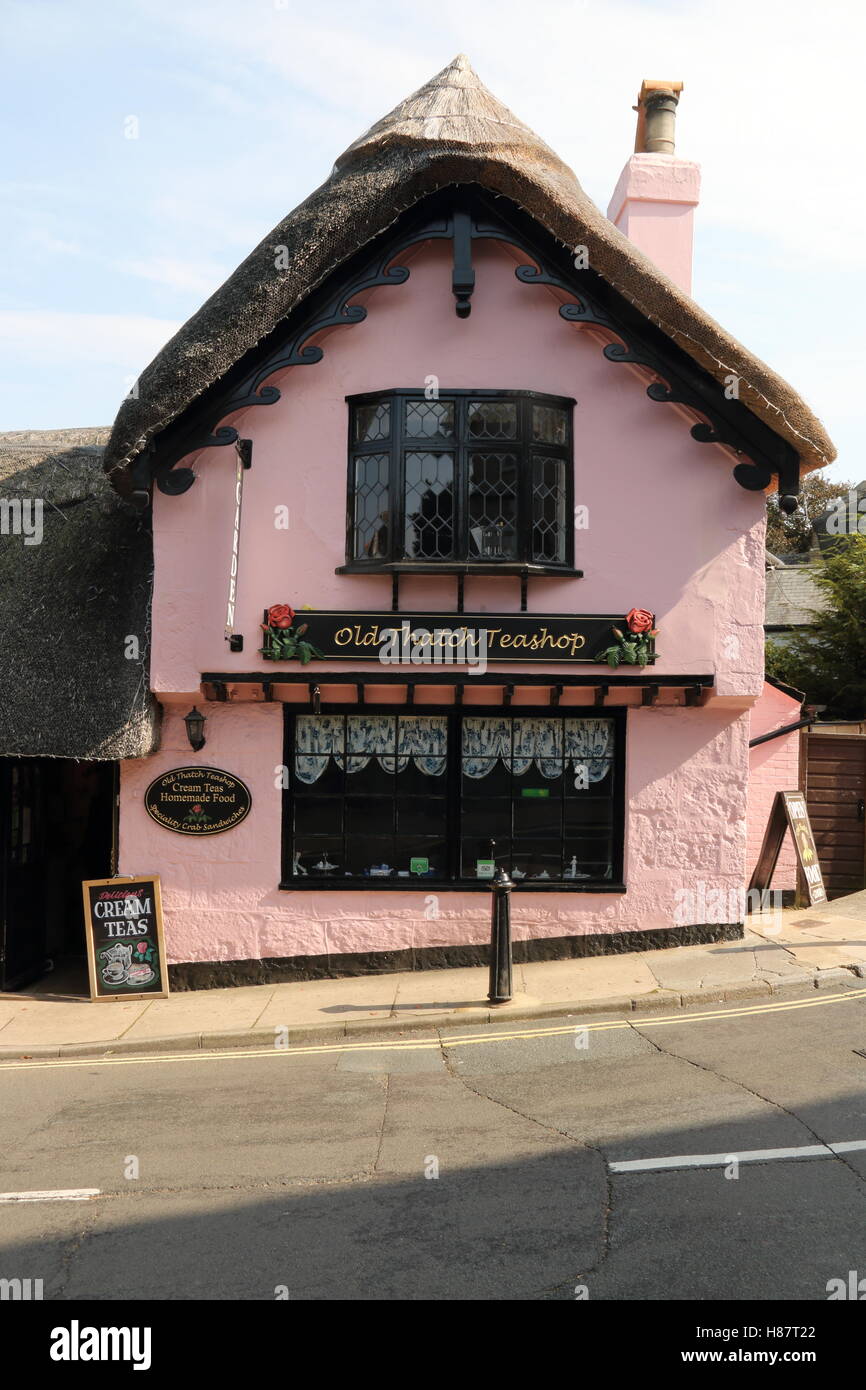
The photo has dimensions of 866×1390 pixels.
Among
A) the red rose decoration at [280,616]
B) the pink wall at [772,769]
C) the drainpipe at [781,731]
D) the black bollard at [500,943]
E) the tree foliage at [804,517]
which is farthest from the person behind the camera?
the tree foliage at [804,517]

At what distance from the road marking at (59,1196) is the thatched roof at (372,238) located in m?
6.74

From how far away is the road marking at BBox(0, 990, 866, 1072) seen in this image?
938cm

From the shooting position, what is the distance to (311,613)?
11.4m

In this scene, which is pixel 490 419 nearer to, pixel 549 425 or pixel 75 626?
pixel 549 425

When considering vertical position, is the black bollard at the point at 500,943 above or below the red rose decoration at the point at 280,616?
below

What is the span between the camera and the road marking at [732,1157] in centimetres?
639

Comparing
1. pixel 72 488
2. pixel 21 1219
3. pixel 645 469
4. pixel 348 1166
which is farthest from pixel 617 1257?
pixel 72 488

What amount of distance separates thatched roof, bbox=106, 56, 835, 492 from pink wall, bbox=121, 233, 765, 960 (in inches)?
27.9

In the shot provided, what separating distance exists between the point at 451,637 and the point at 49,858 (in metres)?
5.56

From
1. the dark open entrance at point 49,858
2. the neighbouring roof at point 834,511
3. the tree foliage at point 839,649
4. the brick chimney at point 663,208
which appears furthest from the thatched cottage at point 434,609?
the neighbouring roof at point 834,511

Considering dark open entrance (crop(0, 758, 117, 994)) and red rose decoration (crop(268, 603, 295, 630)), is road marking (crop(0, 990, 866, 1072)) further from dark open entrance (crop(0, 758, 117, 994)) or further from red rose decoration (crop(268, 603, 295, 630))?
red rose decoration (crop(268, 603, 295, 630))

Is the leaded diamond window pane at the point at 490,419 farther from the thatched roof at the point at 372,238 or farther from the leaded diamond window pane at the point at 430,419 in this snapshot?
the thatched roof at the point at 372,238

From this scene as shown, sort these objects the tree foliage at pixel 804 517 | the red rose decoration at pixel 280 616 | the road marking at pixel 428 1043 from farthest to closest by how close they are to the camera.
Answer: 1. the tree foliage at pixel 804 517
2. the red rose decoration at pixel 280 616
3. the road marking at pixel 428 1043

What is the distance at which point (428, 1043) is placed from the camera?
9.47 meters
